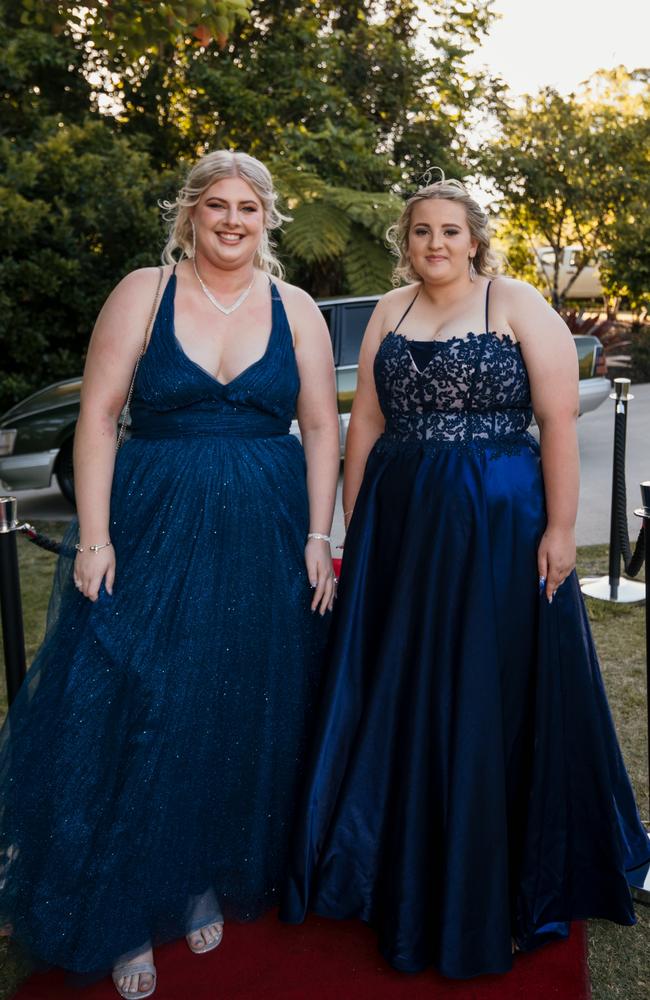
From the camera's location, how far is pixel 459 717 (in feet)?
7.95

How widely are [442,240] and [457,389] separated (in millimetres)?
387

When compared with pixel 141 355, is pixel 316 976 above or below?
below

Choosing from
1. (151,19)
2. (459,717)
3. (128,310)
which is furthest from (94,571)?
(151,19)

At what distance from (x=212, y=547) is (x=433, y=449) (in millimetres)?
628

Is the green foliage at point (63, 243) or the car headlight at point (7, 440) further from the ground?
the green foliage at point (63, 243)

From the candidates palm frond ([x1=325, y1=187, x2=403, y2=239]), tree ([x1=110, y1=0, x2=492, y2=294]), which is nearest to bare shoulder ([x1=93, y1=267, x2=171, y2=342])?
palm frond ([x1=325, y1=187, x2=403, y2=239])

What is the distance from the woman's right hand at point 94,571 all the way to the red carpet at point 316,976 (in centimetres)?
98

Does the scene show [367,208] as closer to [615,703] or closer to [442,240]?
[615,703]

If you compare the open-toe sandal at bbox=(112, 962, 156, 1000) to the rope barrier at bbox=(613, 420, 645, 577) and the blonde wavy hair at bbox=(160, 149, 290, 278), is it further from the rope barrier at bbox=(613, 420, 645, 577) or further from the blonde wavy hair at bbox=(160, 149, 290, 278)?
the rope barrier at bbox=(613, 420, 645, 577)

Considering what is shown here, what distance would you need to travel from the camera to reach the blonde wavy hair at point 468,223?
2520 mm

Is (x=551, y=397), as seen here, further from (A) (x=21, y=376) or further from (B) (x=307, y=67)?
(B) (x=307, y=67)

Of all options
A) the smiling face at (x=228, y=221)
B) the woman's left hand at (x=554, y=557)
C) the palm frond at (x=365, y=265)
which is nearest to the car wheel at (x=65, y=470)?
the palm frond at (x=365, y=265)

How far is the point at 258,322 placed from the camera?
261 cm

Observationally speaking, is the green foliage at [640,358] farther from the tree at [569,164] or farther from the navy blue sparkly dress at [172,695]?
the navy blue sparkly dress at [172,695]
